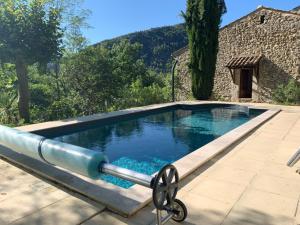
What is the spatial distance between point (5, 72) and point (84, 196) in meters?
9.88

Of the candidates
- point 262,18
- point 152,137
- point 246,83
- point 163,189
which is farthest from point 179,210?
point 246,83

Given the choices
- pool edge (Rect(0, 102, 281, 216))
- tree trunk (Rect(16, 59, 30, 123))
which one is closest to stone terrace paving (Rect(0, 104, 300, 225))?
pool edge (Rect(0, 102, 281, 216))

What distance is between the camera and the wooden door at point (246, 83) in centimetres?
1844

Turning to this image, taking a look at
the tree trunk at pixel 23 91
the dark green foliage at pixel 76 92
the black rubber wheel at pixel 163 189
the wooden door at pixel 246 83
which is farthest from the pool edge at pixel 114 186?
the wooden door at pixel 246 83

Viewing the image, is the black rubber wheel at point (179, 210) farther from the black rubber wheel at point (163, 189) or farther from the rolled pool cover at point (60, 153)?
the rolled pool cover at point (60, 153)

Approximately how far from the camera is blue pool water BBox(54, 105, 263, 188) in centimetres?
665

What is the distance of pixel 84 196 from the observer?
3.66 metres

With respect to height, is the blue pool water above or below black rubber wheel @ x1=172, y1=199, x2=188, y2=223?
below

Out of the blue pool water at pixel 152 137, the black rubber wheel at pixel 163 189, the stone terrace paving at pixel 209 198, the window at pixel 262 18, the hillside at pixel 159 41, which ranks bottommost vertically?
the blue pool water at pixel 152 137

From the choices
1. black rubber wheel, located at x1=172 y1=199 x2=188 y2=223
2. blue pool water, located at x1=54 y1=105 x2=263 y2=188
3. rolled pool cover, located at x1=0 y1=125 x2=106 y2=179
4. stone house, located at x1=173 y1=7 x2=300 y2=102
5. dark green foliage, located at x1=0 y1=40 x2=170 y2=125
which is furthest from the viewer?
stone house, located at x1=173 y1=7 x2=300 y2=102

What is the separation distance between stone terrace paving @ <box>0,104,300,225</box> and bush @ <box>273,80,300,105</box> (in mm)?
11156

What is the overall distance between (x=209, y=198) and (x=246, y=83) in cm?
1673

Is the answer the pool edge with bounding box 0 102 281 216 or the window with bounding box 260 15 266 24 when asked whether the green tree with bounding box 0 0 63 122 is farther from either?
the window with bounding box 260 15 266 24

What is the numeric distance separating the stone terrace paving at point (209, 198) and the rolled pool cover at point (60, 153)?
0.43 metres
